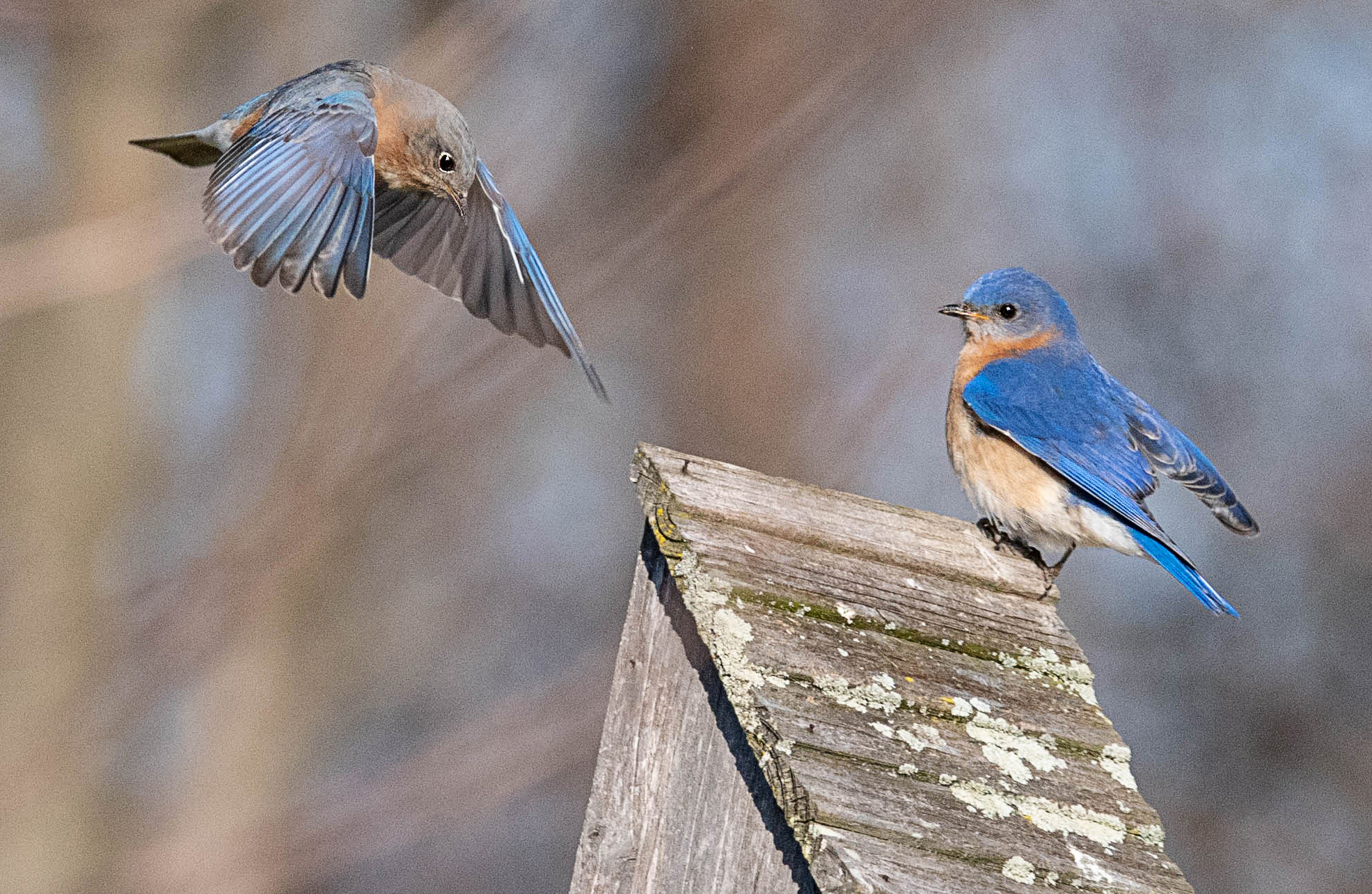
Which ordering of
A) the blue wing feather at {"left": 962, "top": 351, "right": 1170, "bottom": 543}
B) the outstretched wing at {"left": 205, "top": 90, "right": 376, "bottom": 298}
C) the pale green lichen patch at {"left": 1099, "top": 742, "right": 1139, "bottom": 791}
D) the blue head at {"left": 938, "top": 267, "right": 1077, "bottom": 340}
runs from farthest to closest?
the blue head at {"left": 938, "top": 267, "right": 1077, "bottom": 340}, the blue wing feather at {"left": 962, "top": 351, "right": 1170, "bottom": 543}, the outstretched wing at {"left": 205, "top": 90, "right": 376, "bottom": 298}, the pale green lichen patch at {"left": 1099, "top": 742, "right": 1139, "bottom": 791}

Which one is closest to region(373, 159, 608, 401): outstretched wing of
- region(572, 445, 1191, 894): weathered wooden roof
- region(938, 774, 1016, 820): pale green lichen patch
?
region(572, 445, 1191, 894): weathered wooden roof

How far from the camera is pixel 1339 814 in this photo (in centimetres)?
719

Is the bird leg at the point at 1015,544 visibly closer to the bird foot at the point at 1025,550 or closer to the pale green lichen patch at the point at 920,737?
the bird foot at the point at 1025,550

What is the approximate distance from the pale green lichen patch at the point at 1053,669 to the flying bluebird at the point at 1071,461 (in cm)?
125

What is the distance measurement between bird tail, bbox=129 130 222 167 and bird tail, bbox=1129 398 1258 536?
260cm

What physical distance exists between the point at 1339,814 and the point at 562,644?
3779 millimetres

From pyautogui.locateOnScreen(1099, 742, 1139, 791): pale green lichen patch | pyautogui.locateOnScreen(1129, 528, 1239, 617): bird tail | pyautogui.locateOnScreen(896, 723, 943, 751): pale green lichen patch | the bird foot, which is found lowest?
pyautogui.locateOnScreen(896, 723, 943, 751): pale green lichen patch

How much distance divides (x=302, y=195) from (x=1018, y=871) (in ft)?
7.29

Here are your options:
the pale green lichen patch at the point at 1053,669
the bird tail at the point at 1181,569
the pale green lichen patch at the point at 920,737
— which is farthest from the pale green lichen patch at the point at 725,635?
the bird tail at the point at 1181,569

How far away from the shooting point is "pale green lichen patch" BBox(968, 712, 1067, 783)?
225 cm

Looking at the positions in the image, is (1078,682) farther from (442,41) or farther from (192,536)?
(192,536)

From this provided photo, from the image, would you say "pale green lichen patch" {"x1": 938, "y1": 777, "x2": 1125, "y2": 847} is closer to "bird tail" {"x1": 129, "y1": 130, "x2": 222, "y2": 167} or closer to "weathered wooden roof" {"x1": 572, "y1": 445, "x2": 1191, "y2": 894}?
"weathered wooden roof" {"x1": 572, "y1": 445, "x2": 1191, "y2": 894}

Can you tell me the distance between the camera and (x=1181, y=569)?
3879mm

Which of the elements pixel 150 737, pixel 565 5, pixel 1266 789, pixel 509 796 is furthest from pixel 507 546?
pixel 1266 789
